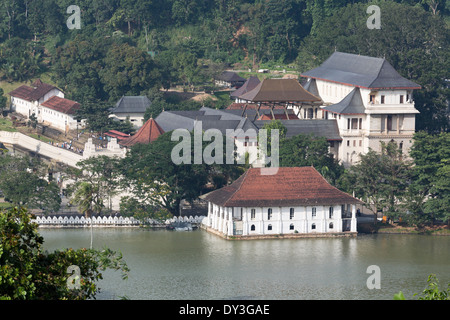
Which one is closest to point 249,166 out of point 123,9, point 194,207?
point 194,207

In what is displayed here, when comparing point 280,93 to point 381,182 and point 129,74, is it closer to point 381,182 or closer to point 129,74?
point 381,182

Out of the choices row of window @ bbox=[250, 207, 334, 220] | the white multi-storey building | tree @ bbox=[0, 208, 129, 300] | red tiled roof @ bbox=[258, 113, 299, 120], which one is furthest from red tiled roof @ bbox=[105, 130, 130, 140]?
tree @ bbox=[0, 208, 129, 300]

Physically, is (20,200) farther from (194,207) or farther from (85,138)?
(85,138)

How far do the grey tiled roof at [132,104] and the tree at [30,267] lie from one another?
57.9 m

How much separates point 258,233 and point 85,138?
29368mm

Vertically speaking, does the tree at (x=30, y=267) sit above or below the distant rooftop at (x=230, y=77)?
below

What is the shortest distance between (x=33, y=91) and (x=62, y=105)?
24.6ft

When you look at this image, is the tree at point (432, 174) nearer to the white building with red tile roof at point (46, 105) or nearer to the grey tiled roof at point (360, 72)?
the grey tiled roof at point (360, 72)

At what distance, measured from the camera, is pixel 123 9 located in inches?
4596

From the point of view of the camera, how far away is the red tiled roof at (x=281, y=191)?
205 ft

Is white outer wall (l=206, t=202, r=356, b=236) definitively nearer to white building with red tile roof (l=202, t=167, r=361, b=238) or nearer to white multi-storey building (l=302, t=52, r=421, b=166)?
white building with red tile roof (l=202, t=167, r=361, b=238)

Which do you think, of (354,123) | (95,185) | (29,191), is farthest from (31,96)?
(29,191)

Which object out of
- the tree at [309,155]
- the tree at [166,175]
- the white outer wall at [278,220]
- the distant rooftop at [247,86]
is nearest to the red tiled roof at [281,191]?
the white outer wall at [278,220]

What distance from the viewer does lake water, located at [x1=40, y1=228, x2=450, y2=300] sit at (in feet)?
167
